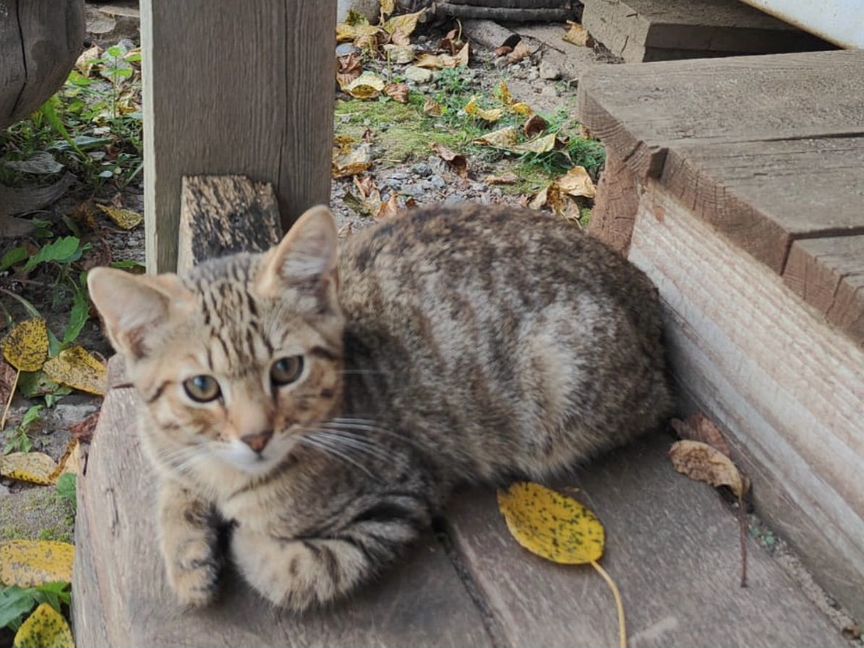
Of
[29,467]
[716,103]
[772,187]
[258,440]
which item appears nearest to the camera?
[258,440]

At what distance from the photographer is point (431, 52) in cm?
545

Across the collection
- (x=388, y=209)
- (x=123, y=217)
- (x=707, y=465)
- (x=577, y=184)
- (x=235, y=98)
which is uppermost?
(x=235, y=98)

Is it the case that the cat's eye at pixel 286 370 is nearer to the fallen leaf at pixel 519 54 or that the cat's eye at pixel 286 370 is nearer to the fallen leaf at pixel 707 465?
the fallen leaf at pixel 707 465

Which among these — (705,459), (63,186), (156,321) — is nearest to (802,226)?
(705,459)

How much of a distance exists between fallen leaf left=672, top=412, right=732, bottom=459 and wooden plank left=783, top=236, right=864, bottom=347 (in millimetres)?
451

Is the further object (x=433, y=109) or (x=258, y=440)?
(x=433, y=109)

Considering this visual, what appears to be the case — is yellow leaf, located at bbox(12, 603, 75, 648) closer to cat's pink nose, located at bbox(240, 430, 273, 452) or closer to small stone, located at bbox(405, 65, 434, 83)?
cat's pink nose, located at bbox(240, 430, 273, 452)

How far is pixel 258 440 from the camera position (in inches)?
66.6

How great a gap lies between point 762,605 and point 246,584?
99cm

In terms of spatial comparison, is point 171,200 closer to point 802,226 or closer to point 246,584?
point 246,584

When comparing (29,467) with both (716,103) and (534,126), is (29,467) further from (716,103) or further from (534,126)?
(534,126)

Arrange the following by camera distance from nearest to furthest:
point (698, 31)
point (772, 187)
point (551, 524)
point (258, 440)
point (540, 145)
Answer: point (258, 440) → point (551, 524) → point (772, 187) → point (540, 145) → point (698, 31)

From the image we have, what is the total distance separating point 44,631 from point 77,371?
3.31 feet

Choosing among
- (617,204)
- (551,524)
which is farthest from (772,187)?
(551,524)
